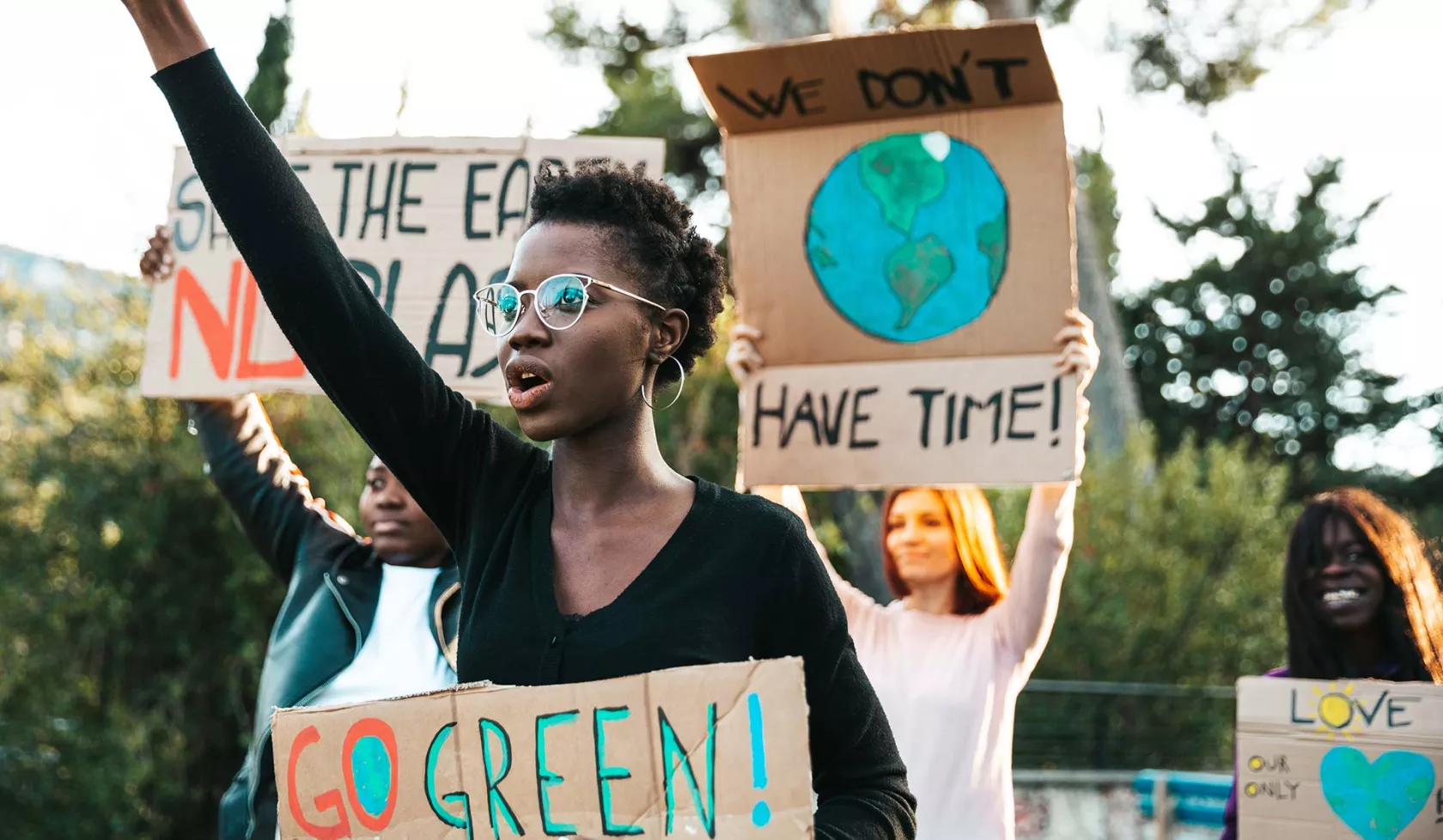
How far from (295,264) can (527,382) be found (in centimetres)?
27

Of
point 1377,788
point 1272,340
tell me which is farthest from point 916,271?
point 1272,340

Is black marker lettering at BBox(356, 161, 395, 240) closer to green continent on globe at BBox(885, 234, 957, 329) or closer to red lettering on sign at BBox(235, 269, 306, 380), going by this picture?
red lettering on sign at BBox(235, 269, 306, 380)

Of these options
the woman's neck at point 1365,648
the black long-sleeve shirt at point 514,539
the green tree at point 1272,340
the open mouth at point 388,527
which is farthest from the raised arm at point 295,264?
the green tree at point 1272,340

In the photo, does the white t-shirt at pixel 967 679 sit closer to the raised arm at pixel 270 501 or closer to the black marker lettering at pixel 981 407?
the black marker lettering at pixel 981 407

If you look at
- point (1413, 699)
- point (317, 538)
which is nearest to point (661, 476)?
point (317, 538)

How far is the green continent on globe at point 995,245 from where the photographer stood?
11.9 feet

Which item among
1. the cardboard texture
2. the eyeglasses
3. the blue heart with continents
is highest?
the cardboard texture

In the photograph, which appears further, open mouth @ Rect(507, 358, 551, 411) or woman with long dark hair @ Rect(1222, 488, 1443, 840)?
woman with long dark hair @ Rect(1222, 488, 1443, 840)

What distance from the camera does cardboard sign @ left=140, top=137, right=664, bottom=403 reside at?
375 centimetres

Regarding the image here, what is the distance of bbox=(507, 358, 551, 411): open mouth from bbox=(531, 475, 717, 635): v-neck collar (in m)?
0.13

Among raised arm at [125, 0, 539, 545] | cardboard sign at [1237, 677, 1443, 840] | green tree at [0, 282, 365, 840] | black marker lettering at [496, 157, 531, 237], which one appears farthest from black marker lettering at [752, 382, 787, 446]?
green tree at [0, 282, 365, 840]

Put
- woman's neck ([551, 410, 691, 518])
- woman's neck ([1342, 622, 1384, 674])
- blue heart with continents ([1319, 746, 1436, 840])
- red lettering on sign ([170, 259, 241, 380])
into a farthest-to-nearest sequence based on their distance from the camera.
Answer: red lettering on sign ([170, 259, 241, 380]), woman's neck ([1342, 622, 1384, 674]), blue heart with continents ([1319, 746, 1436, 840]), woman's neck ([551, 410, 691, 518])

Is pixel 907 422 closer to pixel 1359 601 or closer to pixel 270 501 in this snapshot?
pixel 1359 601

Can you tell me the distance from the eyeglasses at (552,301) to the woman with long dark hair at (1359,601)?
2.36 metres
